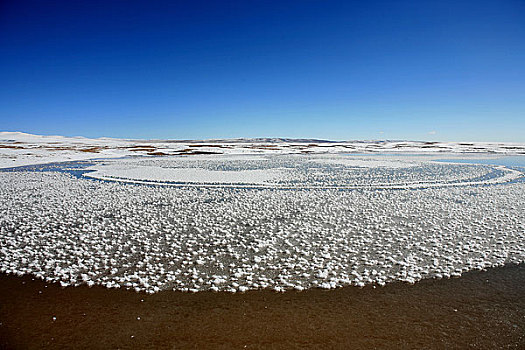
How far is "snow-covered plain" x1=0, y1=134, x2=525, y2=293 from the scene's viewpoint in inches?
262

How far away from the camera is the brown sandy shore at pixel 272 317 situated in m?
4.52

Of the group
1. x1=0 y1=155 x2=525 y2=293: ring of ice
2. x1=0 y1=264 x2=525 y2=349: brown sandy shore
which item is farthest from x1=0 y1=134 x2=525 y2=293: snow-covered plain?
x1=0 y1=264 x2=525 y2=349: brown sandy shore

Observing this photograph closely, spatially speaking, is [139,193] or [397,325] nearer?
[397,325]

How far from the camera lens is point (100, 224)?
1032 cm

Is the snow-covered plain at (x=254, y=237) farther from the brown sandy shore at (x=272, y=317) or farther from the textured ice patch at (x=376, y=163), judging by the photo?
the textured ice patch at (x=376, y=163)

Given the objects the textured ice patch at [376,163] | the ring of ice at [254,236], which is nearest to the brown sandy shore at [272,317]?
the ring of ice at [254,236]

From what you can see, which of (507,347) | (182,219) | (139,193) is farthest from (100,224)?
(507,347)

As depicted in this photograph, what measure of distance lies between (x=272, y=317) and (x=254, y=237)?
13.1 feet

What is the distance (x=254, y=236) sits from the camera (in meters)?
9.16

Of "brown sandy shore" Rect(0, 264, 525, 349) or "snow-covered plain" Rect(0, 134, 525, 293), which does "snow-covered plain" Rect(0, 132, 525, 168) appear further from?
"brown sandy shore" Rect(0, 264, 525, 349)

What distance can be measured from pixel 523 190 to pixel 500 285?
47.7 feet

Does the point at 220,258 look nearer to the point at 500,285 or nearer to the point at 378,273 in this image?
the point at 378,273

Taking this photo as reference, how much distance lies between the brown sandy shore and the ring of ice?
0.43 m

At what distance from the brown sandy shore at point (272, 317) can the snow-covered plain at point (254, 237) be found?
44cm
